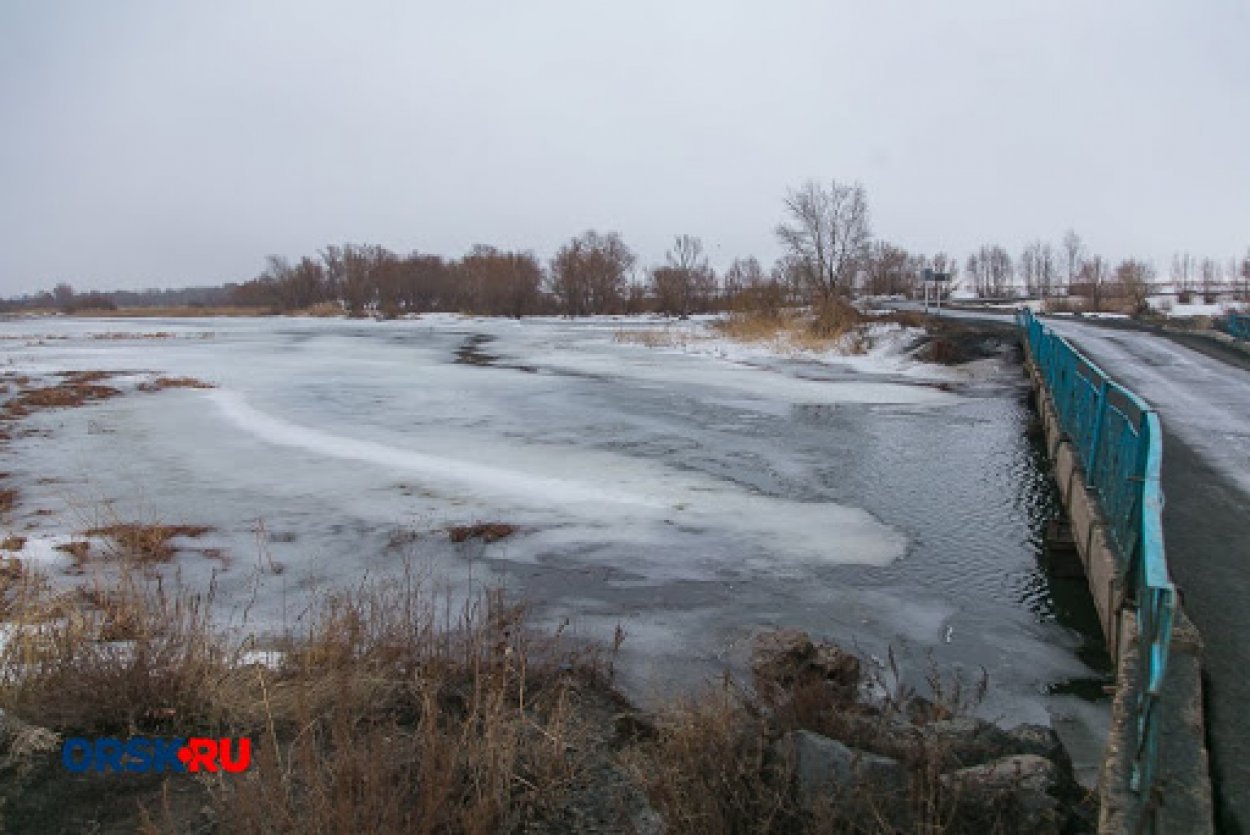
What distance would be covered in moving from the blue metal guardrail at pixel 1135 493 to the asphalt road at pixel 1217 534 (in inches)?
16.6

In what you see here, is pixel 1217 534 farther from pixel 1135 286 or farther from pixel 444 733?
pixel 1135 286

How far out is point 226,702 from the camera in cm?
478

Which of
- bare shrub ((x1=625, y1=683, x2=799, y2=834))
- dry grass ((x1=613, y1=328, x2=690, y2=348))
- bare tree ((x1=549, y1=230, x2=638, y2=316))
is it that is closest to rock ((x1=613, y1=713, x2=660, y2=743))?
bare shrub ((x1=625, y1=683, x2=799, y2=834))

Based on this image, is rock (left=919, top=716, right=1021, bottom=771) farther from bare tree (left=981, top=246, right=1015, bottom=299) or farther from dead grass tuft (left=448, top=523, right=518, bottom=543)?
bare tree (left=981, top=246, right=1015, bottom=299)

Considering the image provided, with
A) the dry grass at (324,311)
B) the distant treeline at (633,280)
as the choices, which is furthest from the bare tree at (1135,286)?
the dry grass at (324,311)

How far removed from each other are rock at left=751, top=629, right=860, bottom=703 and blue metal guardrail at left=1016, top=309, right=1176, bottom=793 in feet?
5.89

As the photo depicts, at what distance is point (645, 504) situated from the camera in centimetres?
1041

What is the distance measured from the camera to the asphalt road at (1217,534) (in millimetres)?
3727

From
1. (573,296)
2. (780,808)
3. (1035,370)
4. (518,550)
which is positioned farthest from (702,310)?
(780,808)

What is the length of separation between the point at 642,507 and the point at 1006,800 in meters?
6.91

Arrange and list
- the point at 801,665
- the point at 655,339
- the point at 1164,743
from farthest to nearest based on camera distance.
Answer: the point at 655,339, the point at 801,665, the point at 1164,743

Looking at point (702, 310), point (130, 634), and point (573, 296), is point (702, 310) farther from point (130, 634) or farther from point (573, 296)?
point (130, 634)

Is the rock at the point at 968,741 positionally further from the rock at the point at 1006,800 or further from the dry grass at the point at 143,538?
the dry grass at the point at 143,538

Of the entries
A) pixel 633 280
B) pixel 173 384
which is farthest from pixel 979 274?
pixel 173 384
